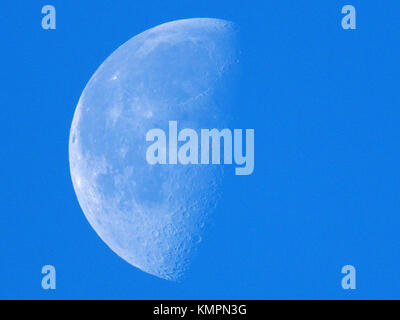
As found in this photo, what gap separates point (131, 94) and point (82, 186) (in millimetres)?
1321

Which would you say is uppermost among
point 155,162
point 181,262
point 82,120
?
point 82,120

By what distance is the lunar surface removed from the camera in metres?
8.06

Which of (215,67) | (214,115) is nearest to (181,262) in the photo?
(214,115)

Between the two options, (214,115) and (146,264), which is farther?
(146,264)

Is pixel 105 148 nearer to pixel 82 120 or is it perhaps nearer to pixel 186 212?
pixel 82 120

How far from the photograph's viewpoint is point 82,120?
28.3 feet

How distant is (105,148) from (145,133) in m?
0.53

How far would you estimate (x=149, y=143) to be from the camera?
Result: 8086 mm

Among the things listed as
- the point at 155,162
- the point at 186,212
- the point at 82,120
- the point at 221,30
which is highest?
the point at 221,30

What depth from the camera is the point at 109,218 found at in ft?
27.9

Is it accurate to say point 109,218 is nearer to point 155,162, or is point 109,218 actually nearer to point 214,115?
point 155,162

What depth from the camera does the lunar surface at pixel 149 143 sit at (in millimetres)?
8062

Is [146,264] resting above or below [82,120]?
below

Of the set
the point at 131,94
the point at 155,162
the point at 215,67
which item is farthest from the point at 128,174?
the point at 215,67
